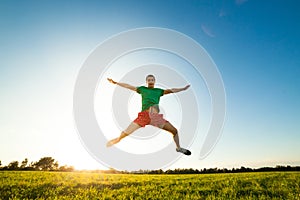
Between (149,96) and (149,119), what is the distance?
87 centimetres

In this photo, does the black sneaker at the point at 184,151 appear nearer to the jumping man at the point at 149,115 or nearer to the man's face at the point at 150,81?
the jumping man at the point at 149,115

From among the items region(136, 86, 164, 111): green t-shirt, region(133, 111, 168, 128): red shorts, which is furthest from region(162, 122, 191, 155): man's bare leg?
region(136, 86, 164, 111): green t-shirt

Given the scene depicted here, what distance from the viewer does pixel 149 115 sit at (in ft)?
30.2

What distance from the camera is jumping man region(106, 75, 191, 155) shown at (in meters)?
9.20

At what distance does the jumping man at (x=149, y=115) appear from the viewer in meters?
9.20

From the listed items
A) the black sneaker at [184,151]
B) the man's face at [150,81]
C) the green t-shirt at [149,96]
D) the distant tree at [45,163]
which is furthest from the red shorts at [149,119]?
the distant tree at [45,163]

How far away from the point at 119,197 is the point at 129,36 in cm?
794

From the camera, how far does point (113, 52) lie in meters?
11.3

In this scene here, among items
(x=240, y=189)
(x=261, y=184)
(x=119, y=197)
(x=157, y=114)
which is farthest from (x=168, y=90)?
(x=261, y=184)

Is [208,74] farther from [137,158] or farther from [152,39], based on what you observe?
[137,158]

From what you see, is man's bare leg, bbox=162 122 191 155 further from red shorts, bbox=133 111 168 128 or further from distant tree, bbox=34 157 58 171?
distant tree, bbox=34 157 58 171

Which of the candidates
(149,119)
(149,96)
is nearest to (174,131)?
(149,119)

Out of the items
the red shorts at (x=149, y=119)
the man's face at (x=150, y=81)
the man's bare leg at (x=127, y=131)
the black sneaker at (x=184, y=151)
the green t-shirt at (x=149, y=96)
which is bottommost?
the black sneaker at (x=184, y=151)

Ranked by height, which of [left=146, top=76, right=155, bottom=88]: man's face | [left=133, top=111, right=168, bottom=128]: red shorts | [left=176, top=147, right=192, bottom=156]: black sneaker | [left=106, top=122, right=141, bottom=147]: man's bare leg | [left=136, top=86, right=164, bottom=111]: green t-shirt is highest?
[left=146, top=76, right=155, bottom=88]: man's face
